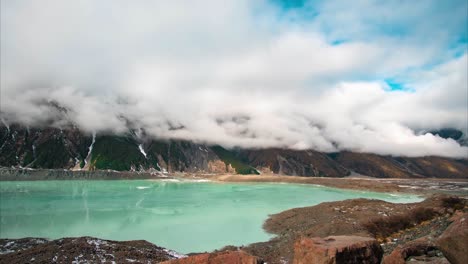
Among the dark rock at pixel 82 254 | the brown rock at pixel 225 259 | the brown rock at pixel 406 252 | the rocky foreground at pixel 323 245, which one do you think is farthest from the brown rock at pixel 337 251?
the dark rock at pixel 82 254

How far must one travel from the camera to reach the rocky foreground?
1019cm

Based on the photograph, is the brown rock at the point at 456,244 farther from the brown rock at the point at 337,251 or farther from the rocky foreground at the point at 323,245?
the brown rock at the point at 337,251

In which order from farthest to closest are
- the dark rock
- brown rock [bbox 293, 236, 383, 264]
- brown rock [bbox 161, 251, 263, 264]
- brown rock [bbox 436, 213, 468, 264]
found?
1. the dark rock
2. brown rock [bbox 161, 251, 263, 264]
3. brown rock [bbox 293, 236, 383, 264]
4. brown rock [bbox 436, 213, 468, 264]

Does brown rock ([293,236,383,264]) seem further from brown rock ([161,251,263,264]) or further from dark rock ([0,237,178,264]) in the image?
dark rock ([0,237,178,264])

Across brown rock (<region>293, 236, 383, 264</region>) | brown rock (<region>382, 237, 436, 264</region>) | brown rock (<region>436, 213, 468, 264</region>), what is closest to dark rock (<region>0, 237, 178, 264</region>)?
brown rock (<region>293, 236, 383, 264</region>)

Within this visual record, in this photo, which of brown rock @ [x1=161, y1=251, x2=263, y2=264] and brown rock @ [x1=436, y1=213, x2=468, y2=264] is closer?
brown rock @ [x1=436, y1=213, x2=468, y2=264]

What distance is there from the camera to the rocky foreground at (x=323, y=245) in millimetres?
10188

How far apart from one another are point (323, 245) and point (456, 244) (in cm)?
367

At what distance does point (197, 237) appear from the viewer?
36562mm

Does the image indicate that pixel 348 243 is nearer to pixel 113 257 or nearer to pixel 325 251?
pixel 325 251

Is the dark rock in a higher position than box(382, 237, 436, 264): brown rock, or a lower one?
lower

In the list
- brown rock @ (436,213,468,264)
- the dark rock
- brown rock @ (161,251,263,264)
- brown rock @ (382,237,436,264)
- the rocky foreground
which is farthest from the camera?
the dark rock

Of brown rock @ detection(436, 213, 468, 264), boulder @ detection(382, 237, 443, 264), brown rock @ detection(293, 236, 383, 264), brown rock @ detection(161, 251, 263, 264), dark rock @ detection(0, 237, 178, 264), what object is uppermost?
brown rock @ detection(436, 213, 468, 264)

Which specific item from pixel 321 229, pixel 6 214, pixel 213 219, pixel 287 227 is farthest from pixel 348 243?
pixel 6 214
